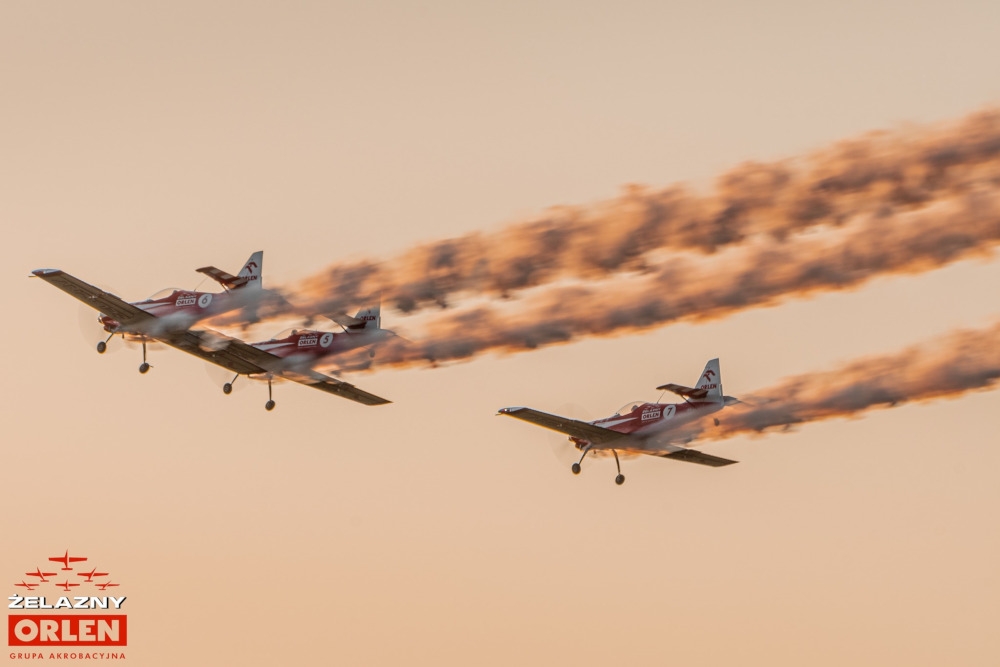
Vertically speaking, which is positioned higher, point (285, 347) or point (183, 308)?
point (183, 308)

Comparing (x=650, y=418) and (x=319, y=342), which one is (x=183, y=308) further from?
(x=650, y=418)

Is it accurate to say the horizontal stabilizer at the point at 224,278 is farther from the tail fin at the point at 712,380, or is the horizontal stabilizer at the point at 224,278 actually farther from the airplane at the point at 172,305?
the tail fin at the point at 712,380

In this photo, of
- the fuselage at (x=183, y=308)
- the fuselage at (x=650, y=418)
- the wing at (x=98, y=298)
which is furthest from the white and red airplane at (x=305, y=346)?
the fuselage at (x=650, y=418)

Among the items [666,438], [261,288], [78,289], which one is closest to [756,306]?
[666,438]

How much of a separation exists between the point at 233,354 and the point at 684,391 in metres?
15.2

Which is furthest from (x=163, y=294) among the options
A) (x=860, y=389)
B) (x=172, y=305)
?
(x=860, y=389)

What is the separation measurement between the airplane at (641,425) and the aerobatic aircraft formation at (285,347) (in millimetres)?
33

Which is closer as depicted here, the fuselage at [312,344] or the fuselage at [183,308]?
the fuselage at [183,308]

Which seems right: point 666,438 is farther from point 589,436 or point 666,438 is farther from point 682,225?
point 682,225

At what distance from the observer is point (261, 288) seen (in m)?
52.5

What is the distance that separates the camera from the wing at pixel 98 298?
168 ft

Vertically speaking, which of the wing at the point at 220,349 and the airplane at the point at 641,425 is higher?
the wing at the point at 220,349

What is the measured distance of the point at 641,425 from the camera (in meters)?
53.3

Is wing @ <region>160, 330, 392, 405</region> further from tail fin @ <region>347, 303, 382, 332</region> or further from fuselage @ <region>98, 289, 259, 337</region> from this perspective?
tail fin @ <region>347, 303, 382, 332</region>
